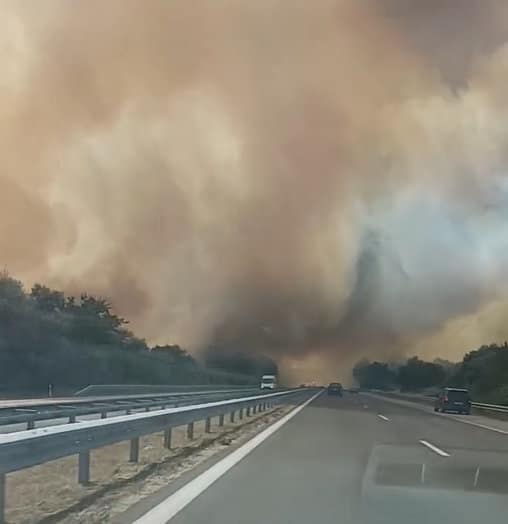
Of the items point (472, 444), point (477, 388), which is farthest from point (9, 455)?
point (477, 388)

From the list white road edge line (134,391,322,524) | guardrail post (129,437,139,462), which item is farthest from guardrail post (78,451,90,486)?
guardrail post (129,437,139,462)

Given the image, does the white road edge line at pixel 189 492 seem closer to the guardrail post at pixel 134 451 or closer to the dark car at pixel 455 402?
the guardrail post at pixel 134 451

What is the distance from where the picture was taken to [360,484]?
1265 centimetres

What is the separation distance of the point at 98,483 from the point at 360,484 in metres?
3.73

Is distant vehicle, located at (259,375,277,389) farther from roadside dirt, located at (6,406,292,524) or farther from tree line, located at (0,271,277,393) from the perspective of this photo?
roadside dirt, located at (6,406,292,524)

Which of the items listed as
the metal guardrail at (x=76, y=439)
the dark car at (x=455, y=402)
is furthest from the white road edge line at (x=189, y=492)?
the dark car at (x=455, y=402)

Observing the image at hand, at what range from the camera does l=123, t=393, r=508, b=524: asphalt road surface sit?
9.78m

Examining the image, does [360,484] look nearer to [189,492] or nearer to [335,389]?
[189,492]

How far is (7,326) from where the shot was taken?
212ft

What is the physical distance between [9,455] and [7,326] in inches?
2304

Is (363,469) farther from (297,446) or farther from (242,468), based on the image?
(297,446)

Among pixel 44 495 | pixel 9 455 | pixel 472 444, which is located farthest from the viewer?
pixel 472 444

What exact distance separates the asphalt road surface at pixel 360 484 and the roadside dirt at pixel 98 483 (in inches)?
31.3

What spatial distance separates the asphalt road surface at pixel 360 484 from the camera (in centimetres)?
978
